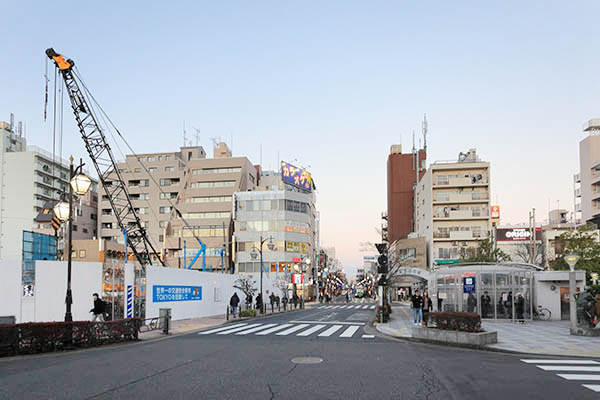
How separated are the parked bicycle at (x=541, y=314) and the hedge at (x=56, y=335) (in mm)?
23751

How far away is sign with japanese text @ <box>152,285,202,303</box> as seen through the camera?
2905 centimetres

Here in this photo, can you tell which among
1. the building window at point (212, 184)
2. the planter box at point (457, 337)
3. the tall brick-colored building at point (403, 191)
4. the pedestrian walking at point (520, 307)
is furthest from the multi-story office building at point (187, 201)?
the planter box at point (457, 337)

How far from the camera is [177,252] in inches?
3529

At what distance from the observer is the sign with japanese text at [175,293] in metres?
29.0

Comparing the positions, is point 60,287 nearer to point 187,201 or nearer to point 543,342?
point 543,342

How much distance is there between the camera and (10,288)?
21.3 m

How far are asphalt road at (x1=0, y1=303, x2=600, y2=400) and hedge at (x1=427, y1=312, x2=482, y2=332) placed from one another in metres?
1.03

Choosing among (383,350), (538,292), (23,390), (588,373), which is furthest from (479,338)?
(538,292)

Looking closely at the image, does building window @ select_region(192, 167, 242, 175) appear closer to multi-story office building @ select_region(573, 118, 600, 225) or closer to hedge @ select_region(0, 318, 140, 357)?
multi-story office building @ select_region(573, 118, 600, 225)

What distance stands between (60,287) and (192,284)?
11.5 meters

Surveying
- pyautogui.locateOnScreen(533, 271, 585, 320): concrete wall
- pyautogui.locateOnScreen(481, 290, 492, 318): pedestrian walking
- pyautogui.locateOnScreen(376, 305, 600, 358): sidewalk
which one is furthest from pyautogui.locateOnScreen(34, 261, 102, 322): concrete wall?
pyautogui.locateOnScreen(533, 271, 585, 320): concrete wall

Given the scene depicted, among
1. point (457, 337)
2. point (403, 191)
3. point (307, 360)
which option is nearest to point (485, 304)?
point (457, 337)

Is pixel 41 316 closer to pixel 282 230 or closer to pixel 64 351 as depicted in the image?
pixel 64 351

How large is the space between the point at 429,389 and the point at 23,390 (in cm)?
785
